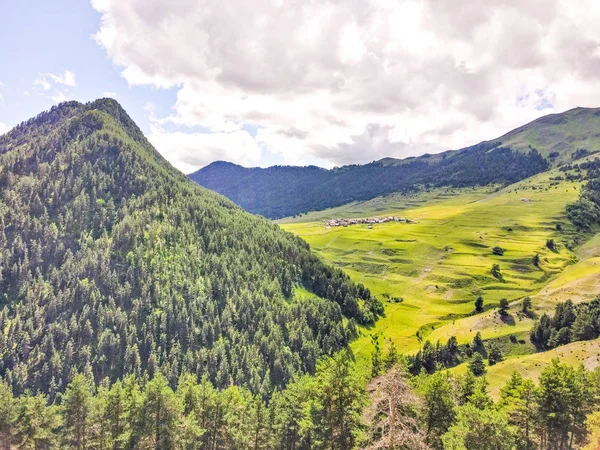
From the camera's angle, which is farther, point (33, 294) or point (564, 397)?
point (33, 294)

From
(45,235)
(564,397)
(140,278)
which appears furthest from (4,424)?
(45,235)

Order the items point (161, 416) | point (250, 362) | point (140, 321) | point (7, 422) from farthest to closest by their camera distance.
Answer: point (140, 321), point (250, 362), point (7, 422), point (161, 416)

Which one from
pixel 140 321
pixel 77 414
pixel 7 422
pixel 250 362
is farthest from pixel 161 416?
pixel 140 321

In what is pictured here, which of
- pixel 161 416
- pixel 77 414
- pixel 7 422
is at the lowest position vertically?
pixel 7 422

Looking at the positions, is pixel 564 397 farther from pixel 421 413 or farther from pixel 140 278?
pixel 140 278

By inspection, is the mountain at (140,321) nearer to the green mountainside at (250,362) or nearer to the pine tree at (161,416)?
the green mountainside at (250,362)

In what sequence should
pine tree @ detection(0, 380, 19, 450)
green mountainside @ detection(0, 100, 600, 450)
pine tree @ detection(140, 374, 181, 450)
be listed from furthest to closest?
pine tree @ detection(0, 380, 19, 450), pine tree @ detection(140, 374, 181, 450), green mountainside @ detection(0, 100, 600, 450)

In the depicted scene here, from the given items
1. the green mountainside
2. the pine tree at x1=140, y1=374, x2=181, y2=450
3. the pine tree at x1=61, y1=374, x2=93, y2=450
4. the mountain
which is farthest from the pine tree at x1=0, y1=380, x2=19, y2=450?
the mountain


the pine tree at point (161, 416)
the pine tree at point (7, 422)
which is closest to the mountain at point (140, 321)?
the pine tree at point (7, 422)

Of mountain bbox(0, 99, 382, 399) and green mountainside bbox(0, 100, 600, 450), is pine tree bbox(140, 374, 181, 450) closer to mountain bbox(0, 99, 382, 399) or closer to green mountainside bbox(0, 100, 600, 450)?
green mountainside bbox(0, 100, 600, 450)

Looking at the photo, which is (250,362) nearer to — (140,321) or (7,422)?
(140,321)

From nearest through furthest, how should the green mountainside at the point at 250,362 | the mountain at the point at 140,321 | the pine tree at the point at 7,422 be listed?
the green mountainside at the point at 250,362, the pine tree at the point at 7,422, the mountain at the point at 140,321
